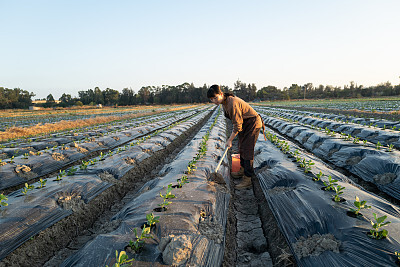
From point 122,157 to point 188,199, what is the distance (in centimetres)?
345

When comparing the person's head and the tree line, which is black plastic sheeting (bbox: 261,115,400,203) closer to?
the person's head

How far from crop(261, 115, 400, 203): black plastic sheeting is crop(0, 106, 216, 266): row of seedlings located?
5543 mm

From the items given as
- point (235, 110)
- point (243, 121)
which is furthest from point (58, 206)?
point (243, 121)

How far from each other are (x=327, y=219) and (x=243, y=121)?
2564 millimetres

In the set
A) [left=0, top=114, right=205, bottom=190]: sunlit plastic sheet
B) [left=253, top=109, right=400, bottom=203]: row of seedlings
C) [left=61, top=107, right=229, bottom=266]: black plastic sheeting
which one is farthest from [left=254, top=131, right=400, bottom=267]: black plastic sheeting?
[left=0, top=114, right=205, bottom=190]: sunlit plastic sheet

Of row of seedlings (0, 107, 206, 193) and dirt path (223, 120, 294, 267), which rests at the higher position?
row of seedlings (0, 107, 206, 193)

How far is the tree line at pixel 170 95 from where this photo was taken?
60.2 meters

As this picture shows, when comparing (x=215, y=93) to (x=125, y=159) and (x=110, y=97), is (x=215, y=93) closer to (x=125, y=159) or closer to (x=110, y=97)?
(x=125, y=159)

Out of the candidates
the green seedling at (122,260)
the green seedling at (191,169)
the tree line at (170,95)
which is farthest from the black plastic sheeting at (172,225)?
the tree line at (170,95)

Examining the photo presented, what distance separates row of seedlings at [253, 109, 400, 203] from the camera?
13.2ft

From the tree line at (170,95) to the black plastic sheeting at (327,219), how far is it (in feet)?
215

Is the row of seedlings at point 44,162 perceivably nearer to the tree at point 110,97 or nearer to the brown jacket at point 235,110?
the brown jacket at point 235,110

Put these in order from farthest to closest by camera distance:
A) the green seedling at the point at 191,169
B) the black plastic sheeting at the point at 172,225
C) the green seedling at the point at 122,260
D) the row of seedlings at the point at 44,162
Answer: the row of seedlings at the point at 44,162, the green seedling at the point at 191,169, the black plastic sheeting at the point at 172,225, the green seedling at the point at 122,260

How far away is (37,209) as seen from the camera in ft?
10.2
